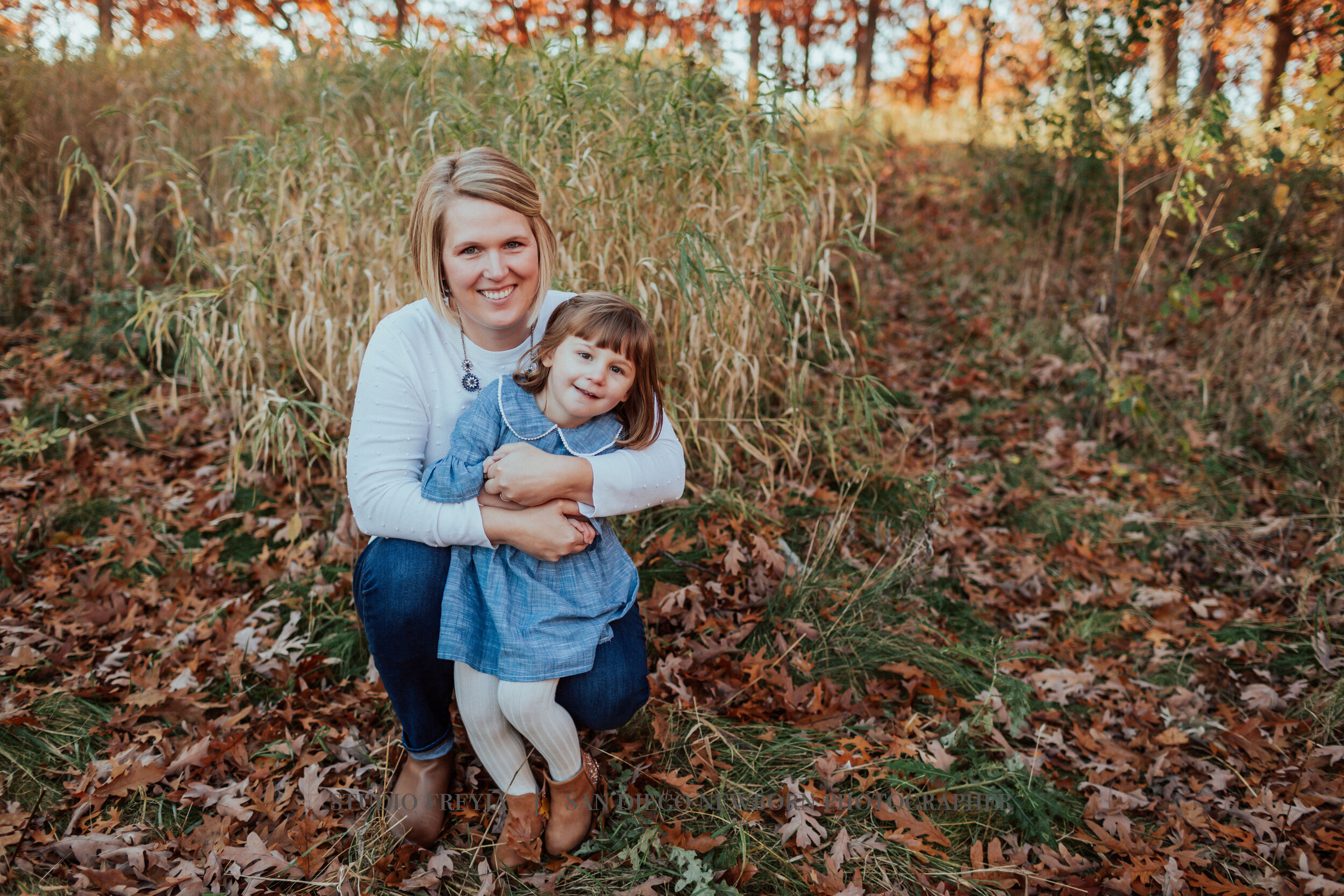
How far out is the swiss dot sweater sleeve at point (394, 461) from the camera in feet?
6.13

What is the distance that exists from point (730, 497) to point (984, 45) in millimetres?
7319

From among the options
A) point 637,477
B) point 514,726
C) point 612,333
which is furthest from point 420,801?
point 612,333

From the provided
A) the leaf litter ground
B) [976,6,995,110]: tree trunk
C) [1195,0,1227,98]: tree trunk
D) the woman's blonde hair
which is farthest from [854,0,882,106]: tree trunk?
the woman's blonde hair

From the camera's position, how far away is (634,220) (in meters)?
3.19

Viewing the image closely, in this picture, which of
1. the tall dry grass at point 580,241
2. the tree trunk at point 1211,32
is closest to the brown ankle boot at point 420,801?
the tall dry grass at point 580,241

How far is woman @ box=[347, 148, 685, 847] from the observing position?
1.87 meters

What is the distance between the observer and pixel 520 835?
1974 mm

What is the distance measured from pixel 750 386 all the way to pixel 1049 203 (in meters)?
4.14

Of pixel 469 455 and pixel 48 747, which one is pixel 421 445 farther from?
pixel 48 747

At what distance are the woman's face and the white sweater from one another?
0.13m

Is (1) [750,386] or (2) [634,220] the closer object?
(2) [634,220]

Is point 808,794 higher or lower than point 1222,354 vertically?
lower

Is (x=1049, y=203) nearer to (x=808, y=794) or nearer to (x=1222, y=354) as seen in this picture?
(x=1222, y=354)

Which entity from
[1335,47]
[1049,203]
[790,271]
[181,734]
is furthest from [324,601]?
[1335,47]
